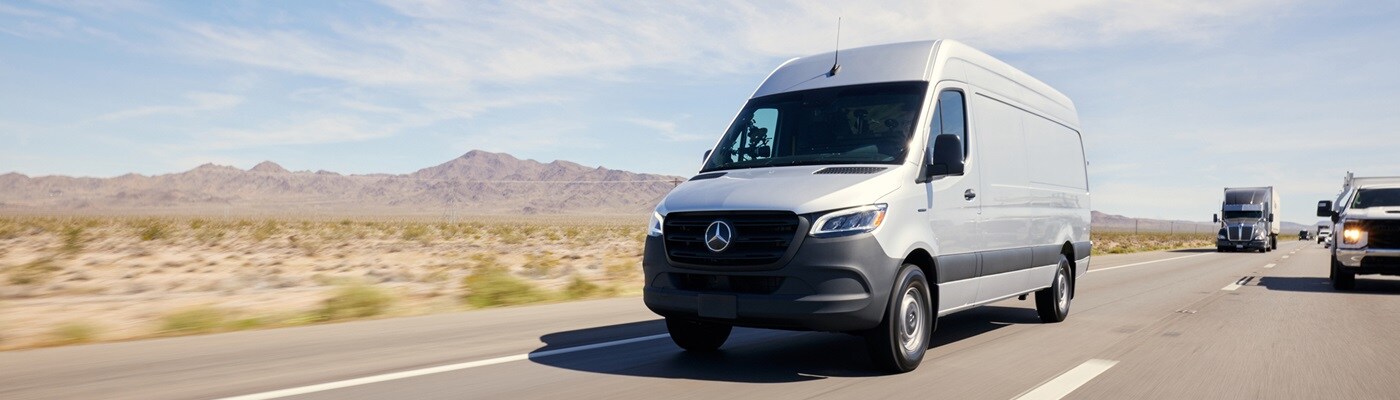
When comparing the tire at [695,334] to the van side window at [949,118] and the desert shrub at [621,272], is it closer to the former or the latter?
the van side window at [949,118]

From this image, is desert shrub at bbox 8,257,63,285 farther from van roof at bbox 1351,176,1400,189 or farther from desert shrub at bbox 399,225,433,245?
van roof at bbox 1351,176,1400,189

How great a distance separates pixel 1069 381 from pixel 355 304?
Result: 7.89m

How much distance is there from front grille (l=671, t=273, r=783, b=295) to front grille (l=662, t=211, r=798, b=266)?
103 mm

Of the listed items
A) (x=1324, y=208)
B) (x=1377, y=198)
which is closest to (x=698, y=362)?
(x=1324, y=208)

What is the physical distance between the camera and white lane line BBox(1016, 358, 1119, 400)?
5922 mm

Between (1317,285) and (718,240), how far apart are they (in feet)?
50.9

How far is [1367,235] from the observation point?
1532 cm

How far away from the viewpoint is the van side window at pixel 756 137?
25.2 ft

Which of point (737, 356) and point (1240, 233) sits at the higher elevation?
point (1240, 233)

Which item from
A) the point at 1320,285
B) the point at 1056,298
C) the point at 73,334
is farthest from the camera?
the point at 1320,285

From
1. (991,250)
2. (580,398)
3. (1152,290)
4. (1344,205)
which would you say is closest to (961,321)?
(991,250)

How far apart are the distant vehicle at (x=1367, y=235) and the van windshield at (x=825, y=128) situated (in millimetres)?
11825

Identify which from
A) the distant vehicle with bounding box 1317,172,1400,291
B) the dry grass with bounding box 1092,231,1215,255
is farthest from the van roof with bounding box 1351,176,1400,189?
the dry grass with bounding box 1092,231,1215,255

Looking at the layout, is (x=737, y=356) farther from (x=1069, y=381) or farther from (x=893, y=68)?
(x=893, y=68)
